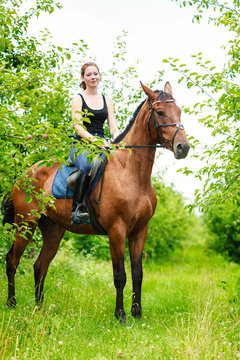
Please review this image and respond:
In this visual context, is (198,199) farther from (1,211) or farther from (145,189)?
(1,211)

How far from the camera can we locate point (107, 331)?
202 inches

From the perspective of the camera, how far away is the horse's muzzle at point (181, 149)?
501 centimetres

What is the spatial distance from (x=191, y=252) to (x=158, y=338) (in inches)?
856

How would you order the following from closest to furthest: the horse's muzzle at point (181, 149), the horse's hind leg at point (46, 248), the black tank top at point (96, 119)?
1. the horse's muzzle at point (181, 149)
2. the black tank top at point (96, 119)
3. the horse's hind leg at point (46, 248)

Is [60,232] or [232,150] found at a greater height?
[232,150]

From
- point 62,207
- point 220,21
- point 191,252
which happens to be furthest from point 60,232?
point 191,252

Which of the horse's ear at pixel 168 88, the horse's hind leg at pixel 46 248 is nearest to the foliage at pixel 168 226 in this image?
the horse's hind leg at pixel 46 248

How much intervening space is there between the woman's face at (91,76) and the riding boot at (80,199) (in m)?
1.35

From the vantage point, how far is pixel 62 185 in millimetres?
6184

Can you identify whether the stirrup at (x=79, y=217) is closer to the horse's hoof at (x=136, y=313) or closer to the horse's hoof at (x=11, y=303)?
the horse's hoof at (x=136, y=313)

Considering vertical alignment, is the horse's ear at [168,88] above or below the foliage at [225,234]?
above

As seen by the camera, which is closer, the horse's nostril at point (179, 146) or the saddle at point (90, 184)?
the horse's nostril at point (179, 146)

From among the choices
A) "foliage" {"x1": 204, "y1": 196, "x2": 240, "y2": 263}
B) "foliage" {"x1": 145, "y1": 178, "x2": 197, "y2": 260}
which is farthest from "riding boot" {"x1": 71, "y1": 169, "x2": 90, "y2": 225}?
"foliage" {"x1": 204, "y1": 196, "x2": 240, "y2": 263}

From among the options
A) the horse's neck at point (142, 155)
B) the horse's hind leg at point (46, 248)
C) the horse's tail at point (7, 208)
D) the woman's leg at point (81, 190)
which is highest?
the horse's neck at point (142, 155)
